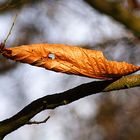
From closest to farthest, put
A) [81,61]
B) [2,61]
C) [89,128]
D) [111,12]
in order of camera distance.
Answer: [81,61] < [111,12] < [2,61] < [89,128]

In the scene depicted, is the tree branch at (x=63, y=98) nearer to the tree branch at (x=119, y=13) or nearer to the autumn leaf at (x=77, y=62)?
the autumn leaf at (x=77, y=62)

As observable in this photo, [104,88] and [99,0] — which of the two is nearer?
[104,88]

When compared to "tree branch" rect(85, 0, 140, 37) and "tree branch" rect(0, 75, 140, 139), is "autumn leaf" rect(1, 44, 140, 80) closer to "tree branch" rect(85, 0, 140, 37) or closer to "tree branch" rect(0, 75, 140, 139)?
"tree branch" rect(0, 75, 140, 139)

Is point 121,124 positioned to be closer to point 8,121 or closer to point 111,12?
point 111,12

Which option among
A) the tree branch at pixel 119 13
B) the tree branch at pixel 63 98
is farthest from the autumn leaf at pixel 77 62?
the tree branch at pixel 119 13

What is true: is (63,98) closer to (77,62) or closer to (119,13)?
(77,62)

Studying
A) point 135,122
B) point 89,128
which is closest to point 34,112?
point 135,122
